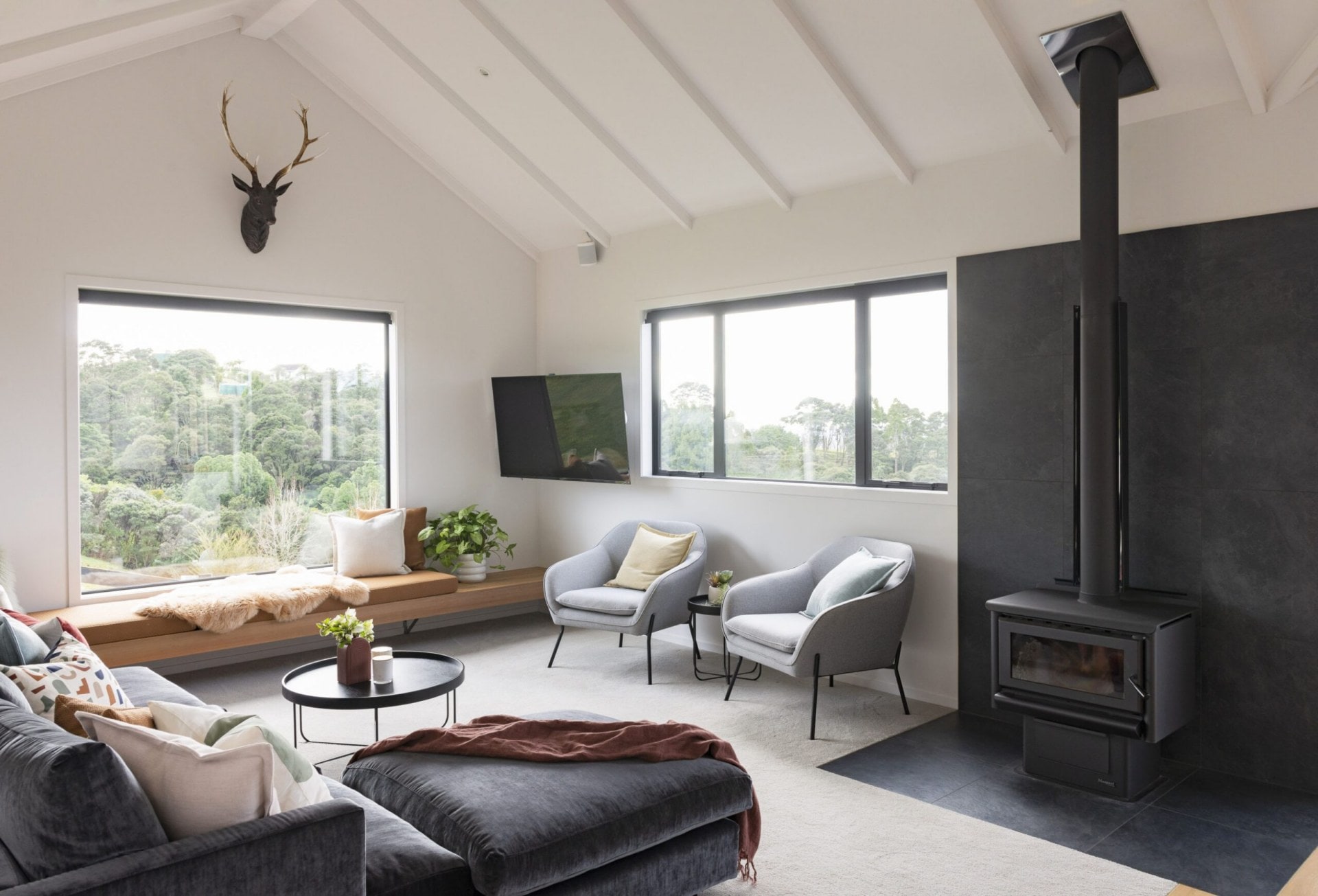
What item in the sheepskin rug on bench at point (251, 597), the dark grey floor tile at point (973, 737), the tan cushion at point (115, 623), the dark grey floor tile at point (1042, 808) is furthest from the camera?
the sheepskin rug on bench at point (251, 597)

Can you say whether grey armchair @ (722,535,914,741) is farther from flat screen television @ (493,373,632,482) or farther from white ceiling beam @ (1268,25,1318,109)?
white ceiling beam @ (1268,25,1318,109)

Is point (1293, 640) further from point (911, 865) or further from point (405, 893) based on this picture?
point (405, 893)

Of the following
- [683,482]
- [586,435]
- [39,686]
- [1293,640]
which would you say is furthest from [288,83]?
[1293,640]

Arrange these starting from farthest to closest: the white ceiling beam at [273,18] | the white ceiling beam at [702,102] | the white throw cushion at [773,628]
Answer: the white ceiling beam at [273,18], the white ceiling beam at [702,102], the white throw cushion at [773,628]

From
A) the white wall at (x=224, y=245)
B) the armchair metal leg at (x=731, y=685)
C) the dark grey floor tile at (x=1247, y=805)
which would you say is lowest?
the dark grey floor tile at (x=1247, y=805)

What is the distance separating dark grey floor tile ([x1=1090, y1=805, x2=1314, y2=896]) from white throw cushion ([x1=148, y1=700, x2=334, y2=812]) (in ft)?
8.33

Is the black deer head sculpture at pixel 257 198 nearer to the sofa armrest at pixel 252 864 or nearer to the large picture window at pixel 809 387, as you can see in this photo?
the large picture window at pixel 809 387

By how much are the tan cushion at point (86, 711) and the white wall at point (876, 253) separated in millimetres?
3640

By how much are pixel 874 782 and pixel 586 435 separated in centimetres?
326

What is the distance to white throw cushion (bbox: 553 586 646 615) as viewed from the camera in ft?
17.4

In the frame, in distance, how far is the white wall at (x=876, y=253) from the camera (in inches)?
152

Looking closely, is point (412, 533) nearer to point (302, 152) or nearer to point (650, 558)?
point (650, 558)

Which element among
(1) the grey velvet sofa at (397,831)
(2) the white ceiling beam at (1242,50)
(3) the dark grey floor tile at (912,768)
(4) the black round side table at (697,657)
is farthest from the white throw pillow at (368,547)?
(2) the white ceiling beam at (1242,50)

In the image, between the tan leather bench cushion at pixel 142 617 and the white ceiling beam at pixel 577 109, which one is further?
the white ceiling beam at pixel 577 109
